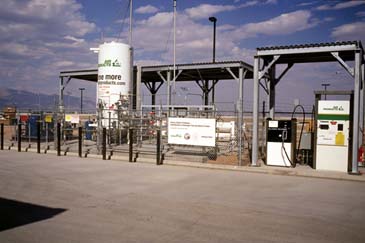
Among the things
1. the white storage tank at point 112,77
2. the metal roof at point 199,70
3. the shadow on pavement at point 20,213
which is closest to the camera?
the shadow on pavement at point 20,213

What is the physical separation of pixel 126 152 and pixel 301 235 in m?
12.4

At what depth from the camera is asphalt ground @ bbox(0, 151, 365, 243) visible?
6027 millimetres

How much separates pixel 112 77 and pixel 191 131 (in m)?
7.90

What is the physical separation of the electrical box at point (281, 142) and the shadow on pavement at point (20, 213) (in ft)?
29.6

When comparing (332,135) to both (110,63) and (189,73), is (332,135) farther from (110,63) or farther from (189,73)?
(189,73)

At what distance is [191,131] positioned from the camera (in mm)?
15039

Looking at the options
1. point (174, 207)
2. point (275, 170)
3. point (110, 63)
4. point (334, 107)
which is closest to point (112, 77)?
point (110, 63)

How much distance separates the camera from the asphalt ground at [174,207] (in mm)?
6027

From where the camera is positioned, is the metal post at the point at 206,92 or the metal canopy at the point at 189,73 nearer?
the metal canopy at the point at 189,73

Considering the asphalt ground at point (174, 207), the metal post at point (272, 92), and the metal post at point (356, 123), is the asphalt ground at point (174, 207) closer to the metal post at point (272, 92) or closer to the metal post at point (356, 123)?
the metal post at point (356, 123)

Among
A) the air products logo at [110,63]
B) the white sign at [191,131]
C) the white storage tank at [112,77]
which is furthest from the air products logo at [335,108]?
the air products logo at [110,63]

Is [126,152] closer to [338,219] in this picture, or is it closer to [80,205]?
[80,205]

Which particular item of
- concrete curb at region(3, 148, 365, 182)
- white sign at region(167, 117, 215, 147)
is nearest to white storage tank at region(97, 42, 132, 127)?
concrete curb at region(3, 148, 365, 182)

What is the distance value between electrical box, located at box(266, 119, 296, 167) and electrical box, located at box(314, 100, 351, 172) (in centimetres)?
92
